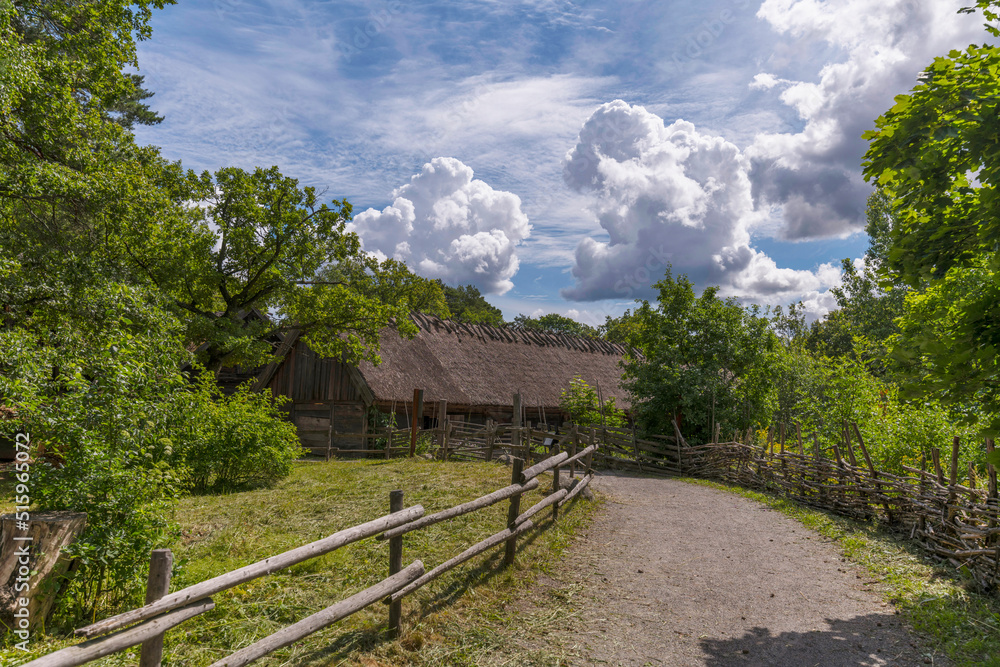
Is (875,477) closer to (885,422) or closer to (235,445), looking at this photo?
(885,422)

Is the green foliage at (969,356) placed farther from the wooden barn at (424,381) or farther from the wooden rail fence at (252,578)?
the wooden barn at (424,381)

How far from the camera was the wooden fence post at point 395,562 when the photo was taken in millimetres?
4613

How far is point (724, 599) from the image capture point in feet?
18.8

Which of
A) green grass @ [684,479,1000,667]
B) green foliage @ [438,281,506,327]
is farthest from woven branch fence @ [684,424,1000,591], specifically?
green foliage @ [438,281,506,327]

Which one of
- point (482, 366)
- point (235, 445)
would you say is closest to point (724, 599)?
point (235, 445)

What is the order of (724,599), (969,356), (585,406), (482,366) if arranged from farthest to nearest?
(482,366) < (585,406) < (724,599) < (969,356)

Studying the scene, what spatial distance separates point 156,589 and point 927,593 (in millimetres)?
6843

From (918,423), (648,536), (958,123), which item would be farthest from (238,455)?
(918,423)

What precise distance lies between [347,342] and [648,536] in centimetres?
1087

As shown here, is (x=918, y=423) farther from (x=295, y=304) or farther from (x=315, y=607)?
(x=295, y=304)

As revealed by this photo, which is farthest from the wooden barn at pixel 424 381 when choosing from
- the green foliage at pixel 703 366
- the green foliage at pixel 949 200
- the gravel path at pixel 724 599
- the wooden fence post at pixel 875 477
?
the green foliage at pixel 949 200

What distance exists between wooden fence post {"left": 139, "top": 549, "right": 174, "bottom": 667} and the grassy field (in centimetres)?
99

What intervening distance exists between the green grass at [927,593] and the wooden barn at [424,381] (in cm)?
1111

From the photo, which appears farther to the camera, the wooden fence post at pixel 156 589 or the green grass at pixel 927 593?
the green grass at pixel 927 593
